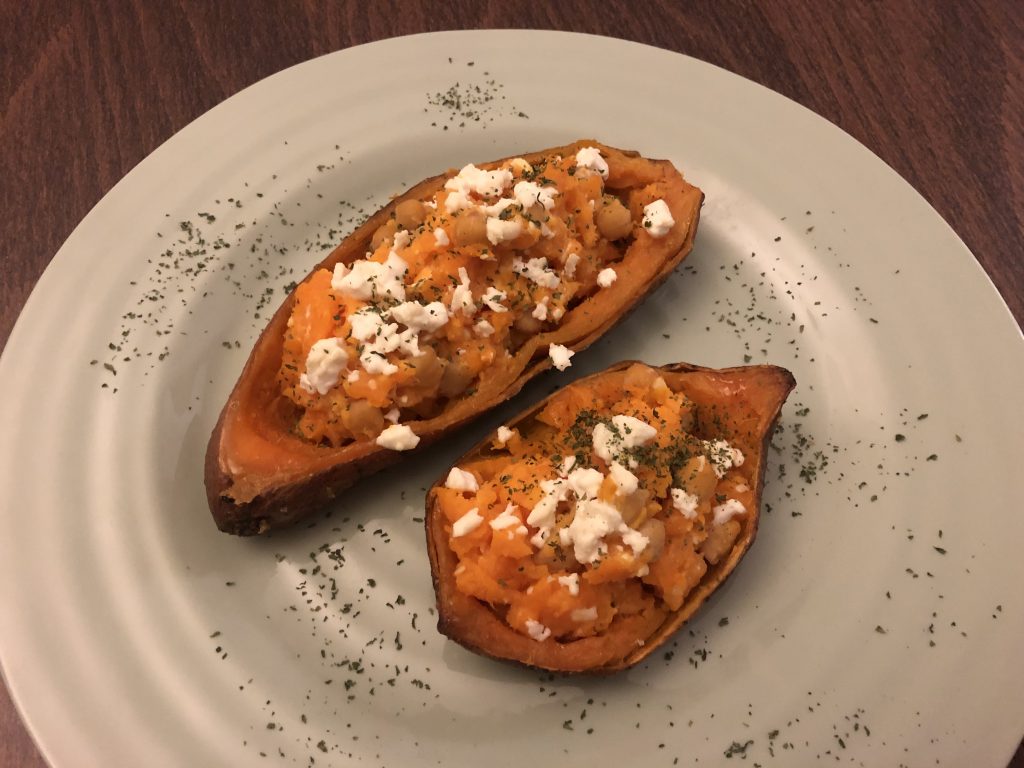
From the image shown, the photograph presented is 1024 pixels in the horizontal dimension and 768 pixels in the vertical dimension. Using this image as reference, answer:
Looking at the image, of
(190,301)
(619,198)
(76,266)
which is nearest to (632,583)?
(619,198)

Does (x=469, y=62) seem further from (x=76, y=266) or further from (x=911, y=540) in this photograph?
(x=911, y=540)

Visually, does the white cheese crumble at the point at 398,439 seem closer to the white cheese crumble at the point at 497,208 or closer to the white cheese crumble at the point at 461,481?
the white cheese crumble at the point at 461,481

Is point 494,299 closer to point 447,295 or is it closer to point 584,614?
point 447,295

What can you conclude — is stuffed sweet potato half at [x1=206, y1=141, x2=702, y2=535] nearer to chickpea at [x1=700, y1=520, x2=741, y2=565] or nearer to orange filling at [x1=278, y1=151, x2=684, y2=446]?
orange filling at [x1=278, y1=151, x2=684, y2=446]

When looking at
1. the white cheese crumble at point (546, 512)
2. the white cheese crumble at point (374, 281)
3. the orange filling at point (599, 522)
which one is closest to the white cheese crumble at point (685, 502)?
the orange filling at point (599, 522)

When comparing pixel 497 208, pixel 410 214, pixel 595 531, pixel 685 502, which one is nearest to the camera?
pixel 595 531

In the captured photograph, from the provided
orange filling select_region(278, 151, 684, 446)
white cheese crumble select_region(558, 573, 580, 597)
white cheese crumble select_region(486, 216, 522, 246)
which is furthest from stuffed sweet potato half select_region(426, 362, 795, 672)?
white cheese crumble select_region(486, 216, 522, 246)

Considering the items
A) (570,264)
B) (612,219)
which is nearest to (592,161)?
(612,219)
